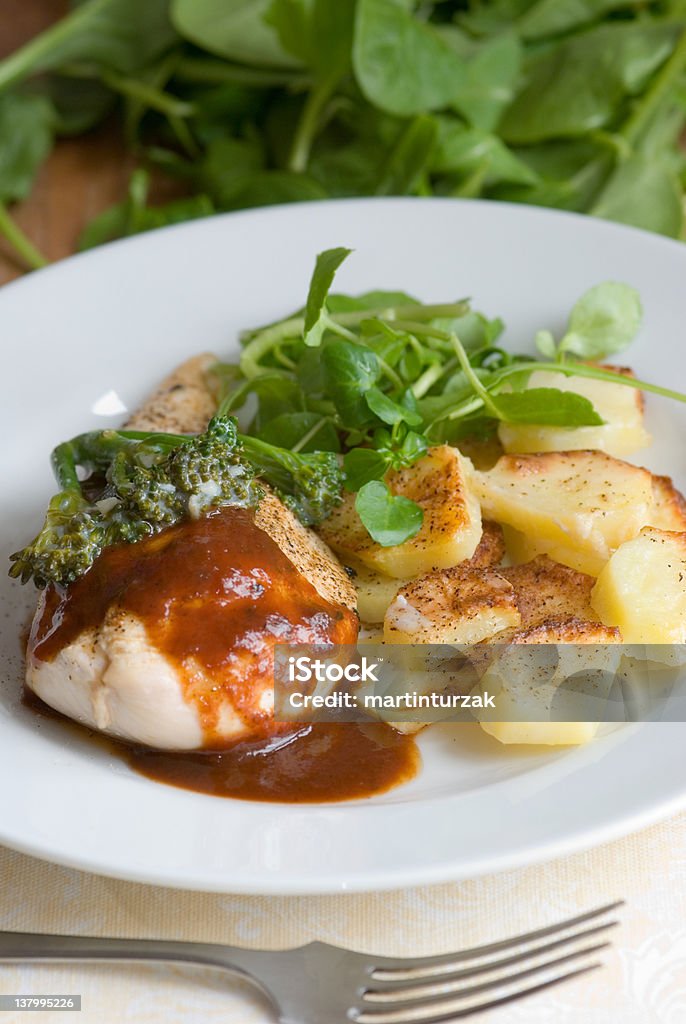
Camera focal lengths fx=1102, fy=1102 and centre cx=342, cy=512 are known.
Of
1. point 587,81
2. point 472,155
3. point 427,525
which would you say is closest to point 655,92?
point 587,81

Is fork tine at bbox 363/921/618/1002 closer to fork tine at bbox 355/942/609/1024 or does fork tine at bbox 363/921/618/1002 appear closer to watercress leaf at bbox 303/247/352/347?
fork tine at bbox 355/942/609/1024

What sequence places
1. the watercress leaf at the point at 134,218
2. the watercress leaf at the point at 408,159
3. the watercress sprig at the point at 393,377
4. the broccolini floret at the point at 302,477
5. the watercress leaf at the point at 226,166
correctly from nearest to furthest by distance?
the broccolini floret at the point at 302,477, the watercress sprig at the point at 393,377, the watercress leaf at the point at 408,159, the watercress leaf at the point at 134,218, the watercress leaf at the point at 226,166

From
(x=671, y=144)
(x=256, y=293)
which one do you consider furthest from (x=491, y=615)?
(x=671, y=144)

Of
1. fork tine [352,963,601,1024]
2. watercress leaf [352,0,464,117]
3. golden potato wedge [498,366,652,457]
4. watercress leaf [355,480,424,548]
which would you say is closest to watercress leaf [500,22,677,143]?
watercress leaf [352,0,464,117]

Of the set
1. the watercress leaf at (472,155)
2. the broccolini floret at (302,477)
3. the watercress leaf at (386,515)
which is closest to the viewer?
the watercress leaf at (386,515)

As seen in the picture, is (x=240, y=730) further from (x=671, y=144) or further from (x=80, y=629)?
(x=671, y=144)

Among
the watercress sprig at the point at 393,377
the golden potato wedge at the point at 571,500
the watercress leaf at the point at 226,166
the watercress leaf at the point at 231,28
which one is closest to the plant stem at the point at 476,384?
the watercress sprig at the point at 393,377

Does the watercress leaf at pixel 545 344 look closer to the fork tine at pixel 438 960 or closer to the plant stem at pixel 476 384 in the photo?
the plant stem at pixel 476 384
